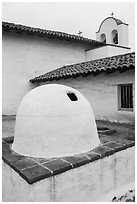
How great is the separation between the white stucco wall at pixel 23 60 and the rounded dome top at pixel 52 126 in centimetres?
695

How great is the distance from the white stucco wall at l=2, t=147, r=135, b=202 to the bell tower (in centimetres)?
1177

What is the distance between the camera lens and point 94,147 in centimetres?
439

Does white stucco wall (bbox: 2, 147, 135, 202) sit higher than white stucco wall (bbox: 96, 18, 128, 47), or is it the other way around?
white stucco wall (bbox: 96, 18, 128, 47)

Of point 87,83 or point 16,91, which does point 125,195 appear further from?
point 16,91

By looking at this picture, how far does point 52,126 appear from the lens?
3.96m

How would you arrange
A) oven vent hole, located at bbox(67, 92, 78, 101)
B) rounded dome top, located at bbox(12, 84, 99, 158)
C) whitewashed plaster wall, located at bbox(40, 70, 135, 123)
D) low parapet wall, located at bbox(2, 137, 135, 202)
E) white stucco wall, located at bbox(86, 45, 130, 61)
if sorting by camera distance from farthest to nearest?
white stucco wall, located at bbox(86, 45, 130, 61) → whitewashed plaster wall, located at bbox(40, 70, 135, 123) → oven vent hole, located at bbox(67, 92, 78, 101) → rounded dome top, located at bbox(12, 84, 99, 158) → low parapet wall, located at bbox(2, 137, 135, 202)

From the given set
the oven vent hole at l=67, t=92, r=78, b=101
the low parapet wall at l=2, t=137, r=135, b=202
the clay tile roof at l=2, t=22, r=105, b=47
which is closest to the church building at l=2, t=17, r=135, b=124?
the clay tile roof at l=2, t=22, r=105, b=47

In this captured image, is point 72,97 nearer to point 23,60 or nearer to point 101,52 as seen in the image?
point 23,60

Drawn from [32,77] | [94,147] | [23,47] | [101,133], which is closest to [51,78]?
[32,77]

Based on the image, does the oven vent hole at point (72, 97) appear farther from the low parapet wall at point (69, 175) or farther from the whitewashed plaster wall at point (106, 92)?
the whitewashed plaster wall at point (106, 92)

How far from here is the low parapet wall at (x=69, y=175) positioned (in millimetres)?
3090

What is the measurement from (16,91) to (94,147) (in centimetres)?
804

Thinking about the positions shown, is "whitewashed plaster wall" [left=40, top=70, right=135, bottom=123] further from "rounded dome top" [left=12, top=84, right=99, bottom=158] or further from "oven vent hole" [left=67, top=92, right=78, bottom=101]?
"rounded dome top" [left=12, top=84, right=99, bottom=158]

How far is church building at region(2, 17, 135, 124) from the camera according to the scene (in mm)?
7730
